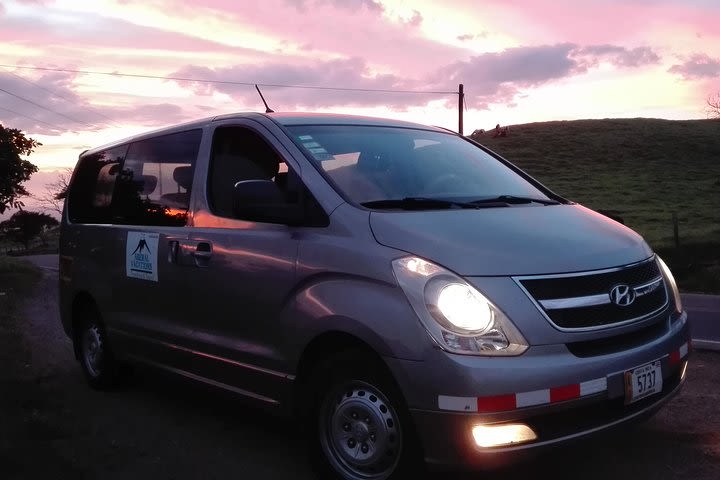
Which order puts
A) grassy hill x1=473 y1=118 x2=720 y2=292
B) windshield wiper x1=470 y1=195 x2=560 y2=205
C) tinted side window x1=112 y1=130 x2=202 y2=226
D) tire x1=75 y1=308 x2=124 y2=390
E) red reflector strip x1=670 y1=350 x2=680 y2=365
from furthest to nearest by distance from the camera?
1. grassy hill x1=473 y1=118 x2=720 y2=292
2. tire x1=75 y1=308 x2=124 y2=390
3. tinted side window x1=112 y1=130 x2=202 y2=226
4. windshield wiper x1=470 y1=195 x2=560 y2=205
5. red reflector strip x1=670 y1=350 x2=680 y2=365

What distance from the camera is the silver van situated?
3301mm

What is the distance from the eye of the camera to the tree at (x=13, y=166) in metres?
19.6

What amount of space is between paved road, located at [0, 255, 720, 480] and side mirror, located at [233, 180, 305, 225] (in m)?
1.16

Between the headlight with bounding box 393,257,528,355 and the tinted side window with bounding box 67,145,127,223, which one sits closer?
the headlight with bounding box 393,257,528,355

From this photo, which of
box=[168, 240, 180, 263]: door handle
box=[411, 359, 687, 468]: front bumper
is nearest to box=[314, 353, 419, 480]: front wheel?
box=[411, 359, 687, 468]: front bumper

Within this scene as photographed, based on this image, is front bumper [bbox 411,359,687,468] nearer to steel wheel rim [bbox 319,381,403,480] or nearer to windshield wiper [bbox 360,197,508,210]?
steel wheel rim [bbox 319,381,403,480]

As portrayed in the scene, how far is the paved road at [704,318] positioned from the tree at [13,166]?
15925 mm

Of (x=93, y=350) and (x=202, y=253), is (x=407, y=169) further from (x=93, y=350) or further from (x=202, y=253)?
(x=93, y=350)

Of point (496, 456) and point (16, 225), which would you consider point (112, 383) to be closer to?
point (496, 456)

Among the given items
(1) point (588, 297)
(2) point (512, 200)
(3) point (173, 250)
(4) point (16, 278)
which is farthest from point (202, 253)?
(4) point (16, 278)

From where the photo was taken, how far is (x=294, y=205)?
158 inches

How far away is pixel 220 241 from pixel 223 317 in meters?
0.44

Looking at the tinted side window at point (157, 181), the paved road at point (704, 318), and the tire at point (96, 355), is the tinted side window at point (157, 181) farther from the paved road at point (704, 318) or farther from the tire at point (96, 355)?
the paved road at point (704, 318)

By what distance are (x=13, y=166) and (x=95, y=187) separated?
48.3ft
